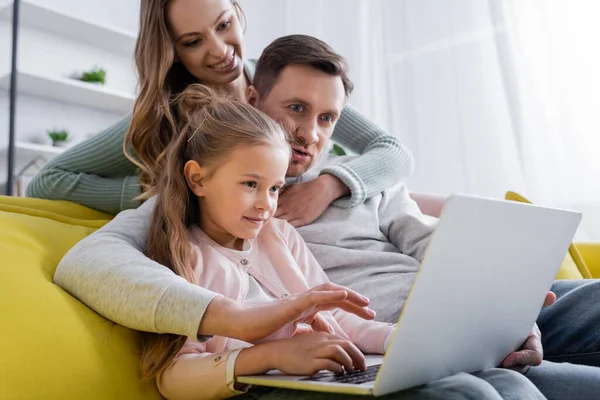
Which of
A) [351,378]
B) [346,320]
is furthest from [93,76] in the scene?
[351,378]

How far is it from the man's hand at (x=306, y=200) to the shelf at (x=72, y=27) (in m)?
2.33

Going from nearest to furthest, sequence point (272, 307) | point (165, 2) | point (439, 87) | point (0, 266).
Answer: point (272, 307), point (0, 266), point (165, 2), point (439, 87)

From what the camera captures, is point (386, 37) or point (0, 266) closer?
point (0, 266)

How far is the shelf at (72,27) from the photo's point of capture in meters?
3.02

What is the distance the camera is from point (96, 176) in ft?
4.70

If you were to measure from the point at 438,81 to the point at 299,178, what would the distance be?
181cm

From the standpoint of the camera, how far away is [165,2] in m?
1.40

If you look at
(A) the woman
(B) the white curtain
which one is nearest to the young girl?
(A) the woman

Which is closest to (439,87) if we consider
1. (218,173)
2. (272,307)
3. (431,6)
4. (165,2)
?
(431,6)

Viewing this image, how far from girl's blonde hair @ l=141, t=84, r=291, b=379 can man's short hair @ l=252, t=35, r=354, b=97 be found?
6.4 inches

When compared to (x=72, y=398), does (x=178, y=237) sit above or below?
above

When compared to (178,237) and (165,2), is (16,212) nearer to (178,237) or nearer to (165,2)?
(178,237)

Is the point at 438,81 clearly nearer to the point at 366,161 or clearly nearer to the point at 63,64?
the point at 366,161

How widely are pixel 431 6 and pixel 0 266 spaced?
253 centimetres
